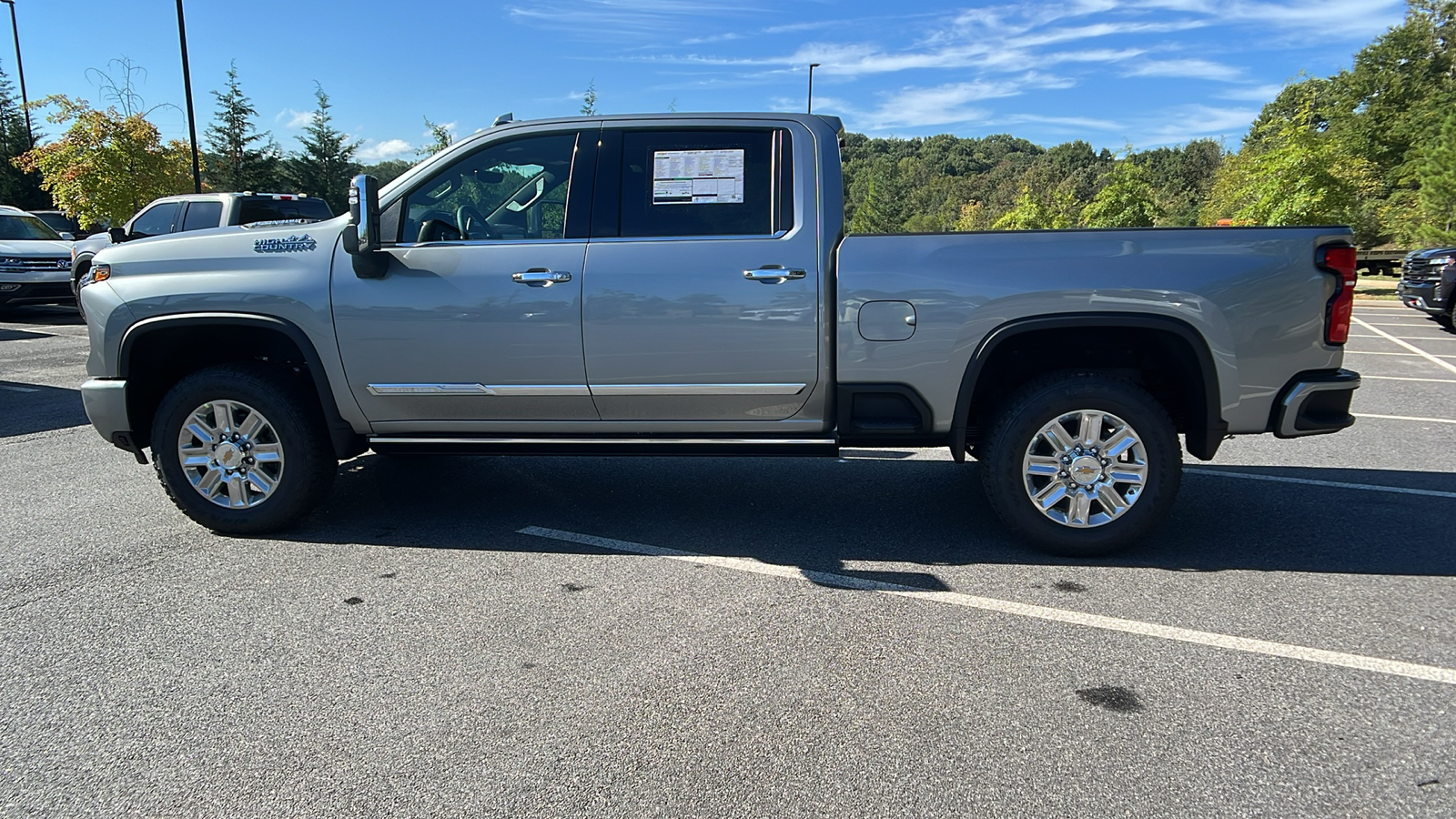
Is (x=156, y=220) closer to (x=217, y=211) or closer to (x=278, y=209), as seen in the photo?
(x=217, y=211)

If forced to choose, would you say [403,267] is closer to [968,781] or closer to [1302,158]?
[968,781]

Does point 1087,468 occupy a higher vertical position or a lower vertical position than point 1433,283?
lower

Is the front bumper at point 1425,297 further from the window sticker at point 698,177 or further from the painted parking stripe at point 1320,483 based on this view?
the window sticker at point 698,177

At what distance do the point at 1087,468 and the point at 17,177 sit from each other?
4684cm

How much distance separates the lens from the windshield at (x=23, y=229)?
1683 centimetres

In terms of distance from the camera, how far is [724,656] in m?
3.42

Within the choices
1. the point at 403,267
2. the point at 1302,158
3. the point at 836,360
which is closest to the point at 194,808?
the point at 403,267

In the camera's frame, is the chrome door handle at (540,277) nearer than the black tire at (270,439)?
Yes

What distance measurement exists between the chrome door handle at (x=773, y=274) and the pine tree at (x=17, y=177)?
43.3m

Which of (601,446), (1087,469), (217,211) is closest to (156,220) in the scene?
(217,211)

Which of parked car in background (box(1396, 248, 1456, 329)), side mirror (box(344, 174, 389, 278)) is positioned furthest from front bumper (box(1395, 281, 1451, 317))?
side mirror (box(344, 174, 389, 278))

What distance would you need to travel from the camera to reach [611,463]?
21.2ft

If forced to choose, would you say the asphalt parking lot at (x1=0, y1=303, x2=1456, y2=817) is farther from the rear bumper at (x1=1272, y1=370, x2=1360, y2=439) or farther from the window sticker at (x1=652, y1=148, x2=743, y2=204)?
the window sticker at (x1=652, y1=148, x2=743, y2=204)

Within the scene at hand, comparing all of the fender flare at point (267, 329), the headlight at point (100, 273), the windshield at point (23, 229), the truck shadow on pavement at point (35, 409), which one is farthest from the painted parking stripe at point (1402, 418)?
the windshield at point (23, 229)
